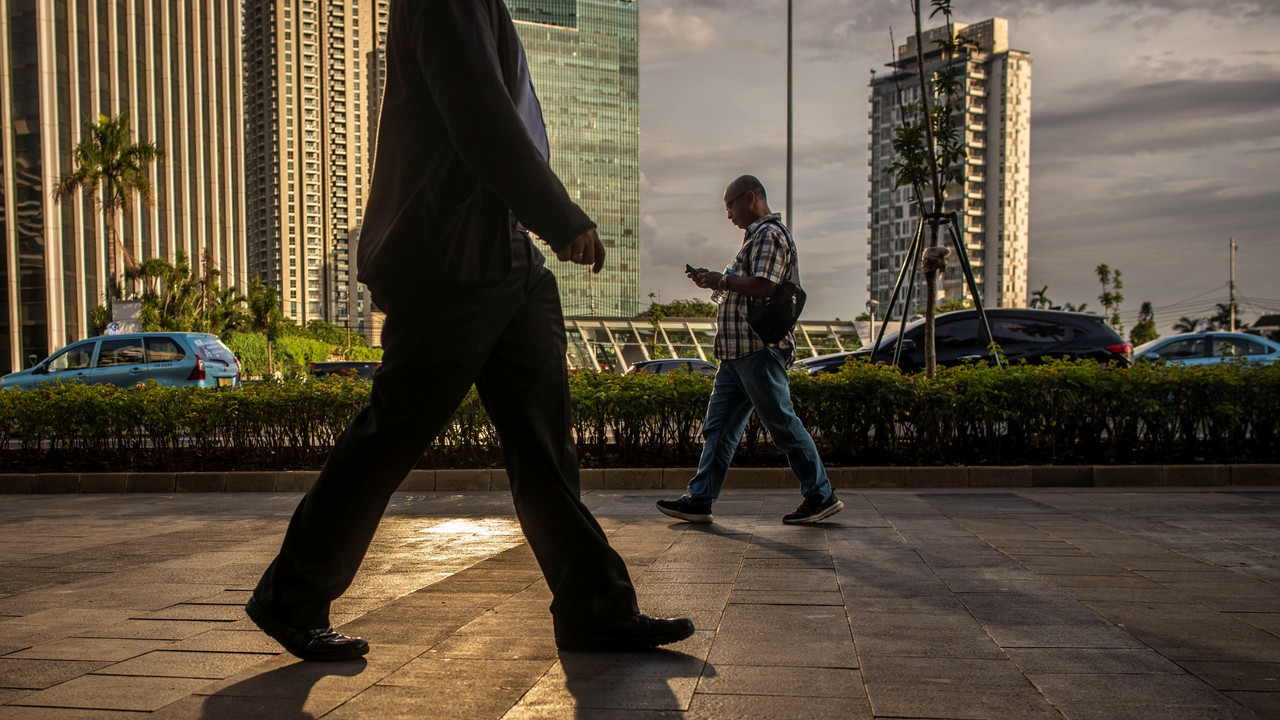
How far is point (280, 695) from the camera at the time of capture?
2525mm

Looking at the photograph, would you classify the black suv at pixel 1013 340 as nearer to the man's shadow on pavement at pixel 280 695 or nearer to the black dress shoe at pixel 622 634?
the black dress shoe at pixel 622 634

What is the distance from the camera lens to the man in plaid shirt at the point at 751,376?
580 cm

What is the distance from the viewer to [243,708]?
7.92 ft

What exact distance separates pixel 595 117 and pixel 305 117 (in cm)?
4493

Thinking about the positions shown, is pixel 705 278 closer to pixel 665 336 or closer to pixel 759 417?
pixel 759 417

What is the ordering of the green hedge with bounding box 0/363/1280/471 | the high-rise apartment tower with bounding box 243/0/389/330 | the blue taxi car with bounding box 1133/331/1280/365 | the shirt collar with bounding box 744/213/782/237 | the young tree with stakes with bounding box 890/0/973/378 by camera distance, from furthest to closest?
the high-rise apartment tower with bounding box 243/0/389/330 → the blue taxi car with bounding box 1133/331/1280/365 → the young tree with stakes with bounding box 890/0/973/378 → the green hedge with bounding box 0/363/1280/471 → the shirt collar with bounding box 744/213/782/237

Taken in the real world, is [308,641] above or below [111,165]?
below

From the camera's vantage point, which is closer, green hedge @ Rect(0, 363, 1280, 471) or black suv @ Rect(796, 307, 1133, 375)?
green hedge @ Rect(0, 363, 1280, 471)

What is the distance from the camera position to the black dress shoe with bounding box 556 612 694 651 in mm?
2881

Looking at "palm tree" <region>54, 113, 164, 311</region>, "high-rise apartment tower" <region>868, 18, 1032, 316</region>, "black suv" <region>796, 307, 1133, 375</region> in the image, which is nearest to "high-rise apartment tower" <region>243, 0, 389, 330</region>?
"high-rise apartment tower" <region>868, 18, 1032, 316</region>

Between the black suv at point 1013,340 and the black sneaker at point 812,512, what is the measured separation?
677cm

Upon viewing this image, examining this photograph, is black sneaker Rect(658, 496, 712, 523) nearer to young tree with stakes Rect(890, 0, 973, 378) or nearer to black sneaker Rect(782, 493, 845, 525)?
black sneaker Rect(782, 493, 845, 525)

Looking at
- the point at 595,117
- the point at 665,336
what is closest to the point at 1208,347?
the point at 665,336

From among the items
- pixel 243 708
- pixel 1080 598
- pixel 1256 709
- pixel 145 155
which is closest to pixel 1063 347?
pixel 1080 598
